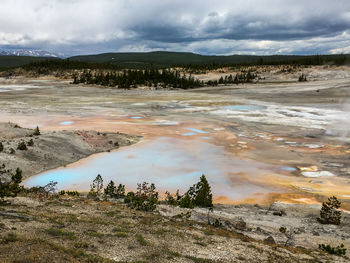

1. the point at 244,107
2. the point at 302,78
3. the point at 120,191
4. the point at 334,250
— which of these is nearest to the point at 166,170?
the point at 120,191

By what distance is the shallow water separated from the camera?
45.6 ft

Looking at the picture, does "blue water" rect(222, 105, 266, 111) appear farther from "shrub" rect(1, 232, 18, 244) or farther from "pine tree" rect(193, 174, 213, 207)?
"shrub" rect(1, 232, 18, 244)

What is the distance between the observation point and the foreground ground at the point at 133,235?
6.16m

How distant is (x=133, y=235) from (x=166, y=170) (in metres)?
8.31

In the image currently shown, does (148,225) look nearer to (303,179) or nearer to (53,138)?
(303,179)

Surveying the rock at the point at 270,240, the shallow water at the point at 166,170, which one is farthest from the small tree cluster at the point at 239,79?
the rock at the point at 270,240

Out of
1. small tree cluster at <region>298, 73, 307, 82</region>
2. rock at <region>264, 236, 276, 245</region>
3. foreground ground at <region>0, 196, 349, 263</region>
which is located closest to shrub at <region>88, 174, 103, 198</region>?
foreground ground at <region>0, 196, 349, 263</region>

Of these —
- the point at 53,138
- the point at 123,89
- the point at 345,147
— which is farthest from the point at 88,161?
the point at 123,89

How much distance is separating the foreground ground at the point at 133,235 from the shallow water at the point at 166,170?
3.46m

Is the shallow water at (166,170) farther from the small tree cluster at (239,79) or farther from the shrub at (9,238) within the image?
the small tree cluster at (239,79)

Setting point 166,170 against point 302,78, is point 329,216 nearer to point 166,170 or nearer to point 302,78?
point 166,170

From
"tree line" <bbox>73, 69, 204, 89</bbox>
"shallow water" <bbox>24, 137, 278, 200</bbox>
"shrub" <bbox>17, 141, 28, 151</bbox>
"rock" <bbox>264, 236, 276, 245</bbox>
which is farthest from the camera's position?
"tree line" <bbox>73, 69, 204, 89</bbox>

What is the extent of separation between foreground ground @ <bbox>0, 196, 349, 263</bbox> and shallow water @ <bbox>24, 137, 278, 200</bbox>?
136 inches

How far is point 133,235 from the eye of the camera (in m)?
7.50
